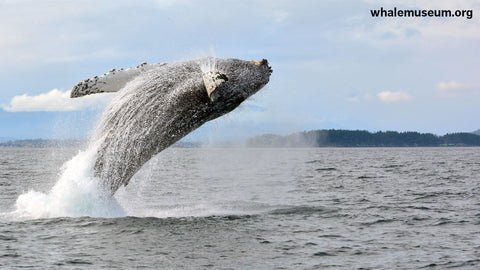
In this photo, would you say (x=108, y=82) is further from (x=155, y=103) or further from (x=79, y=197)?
(x=79, y=197)

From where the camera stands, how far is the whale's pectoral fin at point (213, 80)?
32.9 feet

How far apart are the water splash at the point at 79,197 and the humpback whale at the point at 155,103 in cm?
23

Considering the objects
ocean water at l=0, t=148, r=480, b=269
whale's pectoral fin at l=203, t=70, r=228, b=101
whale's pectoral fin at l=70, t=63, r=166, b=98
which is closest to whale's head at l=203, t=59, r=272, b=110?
whale's pectoral fin at l=203, t=70, r=228, b=101

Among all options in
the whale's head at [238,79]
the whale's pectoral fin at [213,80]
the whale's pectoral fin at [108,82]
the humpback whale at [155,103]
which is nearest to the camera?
the whale's pectoral fin at [213,80]

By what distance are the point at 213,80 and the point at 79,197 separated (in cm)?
471

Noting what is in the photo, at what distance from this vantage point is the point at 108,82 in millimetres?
11641

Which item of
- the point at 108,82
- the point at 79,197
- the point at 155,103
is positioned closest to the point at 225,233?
the point at 155,103

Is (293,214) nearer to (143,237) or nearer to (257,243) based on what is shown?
(257,243)

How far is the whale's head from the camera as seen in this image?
10938mm

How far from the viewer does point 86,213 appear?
493 inches

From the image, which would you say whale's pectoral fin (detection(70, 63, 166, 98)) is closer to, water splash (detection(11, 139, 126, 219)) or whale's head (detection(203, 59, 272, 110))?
water splash (detection(11, 139, 126, 219))

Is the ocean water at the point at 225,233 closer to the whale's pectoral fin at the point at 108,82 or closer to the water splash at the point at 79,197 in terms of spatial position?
the water splash at the point at 79,197

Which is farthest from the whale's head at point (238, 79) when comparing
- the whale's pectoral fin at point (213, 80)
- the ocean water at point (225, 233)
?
the ocean water at point (225, 233)

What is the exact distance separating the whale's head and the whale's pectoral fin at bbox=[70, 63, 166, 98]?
171 centimetres
